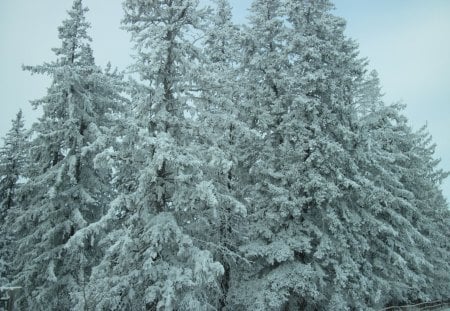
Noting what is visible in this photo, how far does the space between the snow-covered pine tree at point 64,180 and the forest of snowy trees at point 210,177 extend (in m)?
0.09

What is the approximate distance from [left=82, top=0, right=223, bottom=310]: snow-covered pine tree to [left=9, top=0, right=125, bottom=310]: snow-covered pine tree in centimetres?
424

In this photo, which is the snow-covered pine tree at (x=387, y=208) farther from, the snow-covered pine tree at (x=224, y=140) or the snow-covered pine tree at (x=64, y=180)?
the snow-covered pine tree at (x=64, y=180)

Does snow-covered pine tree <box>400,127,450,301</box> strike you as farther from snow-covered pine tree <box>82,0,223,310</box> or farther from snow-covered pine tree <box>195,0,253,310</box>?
snow-covered pine tree <box>82,0,223,310</box>

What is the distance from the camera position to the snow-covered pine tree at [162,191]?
1212cm

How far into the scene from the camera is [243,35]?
65.7ft

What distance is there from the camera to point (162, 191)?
13.7 m

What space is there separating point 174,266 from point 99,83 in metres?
11.5

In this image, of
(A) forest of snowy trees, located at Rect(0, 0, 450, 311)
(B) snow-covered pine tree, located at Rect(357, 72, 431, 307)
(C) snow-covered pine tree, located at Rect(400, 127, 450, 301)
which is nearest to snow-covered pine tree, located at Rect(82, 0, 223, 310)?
(A) forest of snowy trees, located at Rect(0, 0, 450, 311)

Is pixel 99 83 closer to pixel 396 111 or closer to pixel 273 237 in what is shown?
pixel 273 237

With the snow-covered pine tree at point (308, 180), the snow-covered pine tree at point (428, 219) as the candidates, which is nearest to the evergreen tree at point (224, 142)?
the snow-covered pine tree at point (308, 180)

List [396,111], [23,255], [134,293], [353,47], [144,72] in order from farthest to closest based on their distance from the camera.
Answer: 1. [396,111]
2. [353,47]
3. [23,255]
4. [144,72]
5. [134,293]

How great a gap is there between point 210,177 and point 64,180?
319 inches

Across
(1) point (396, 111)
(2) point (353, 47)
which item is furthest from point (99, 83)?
(1) point (396, 111)

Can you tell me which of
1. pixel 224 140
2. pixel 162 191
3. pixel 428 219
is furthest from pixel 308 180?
pixel 428 219
